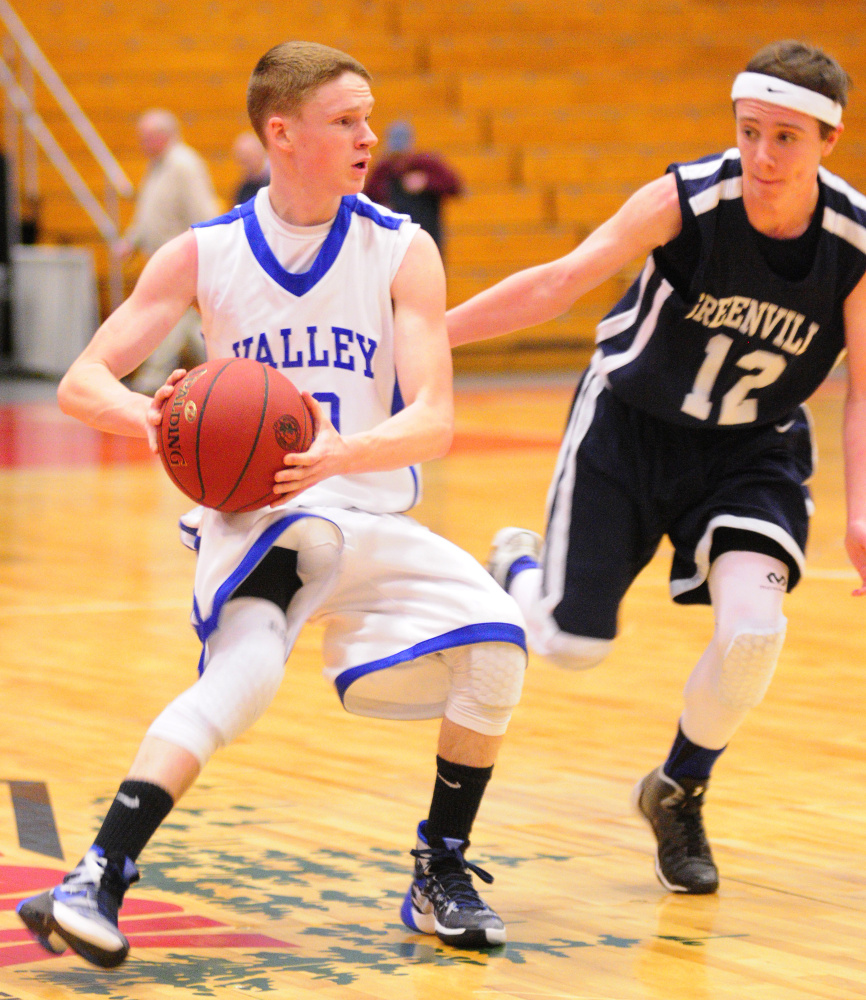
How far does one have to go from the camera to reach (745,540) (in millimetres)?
3191

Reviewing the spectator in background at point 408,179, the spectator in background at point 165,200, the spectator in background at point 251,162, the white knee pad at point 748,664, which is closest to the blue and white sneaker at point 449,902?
the white knee pad at point 748,664

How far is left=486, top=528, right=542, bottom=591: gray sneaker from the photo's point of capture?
3.79 metres

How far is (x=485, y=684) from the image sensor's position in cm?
283

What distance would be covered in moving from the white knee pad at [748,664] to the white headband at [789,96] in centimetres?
90

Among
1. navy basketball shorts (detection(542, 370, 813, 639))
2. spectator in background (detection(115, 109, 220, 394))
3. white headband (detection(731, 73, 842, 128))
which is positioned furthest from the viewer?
spectator in background (detection(115, 109, 220, 394))

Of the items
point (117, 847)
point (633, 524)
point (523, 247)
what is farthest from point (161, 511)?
point (523, 247)

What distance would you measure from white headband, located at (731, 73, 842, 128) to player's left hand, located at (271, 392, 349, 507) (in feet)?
3.17

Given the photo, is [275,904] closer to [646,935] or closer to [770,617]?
[646,935]

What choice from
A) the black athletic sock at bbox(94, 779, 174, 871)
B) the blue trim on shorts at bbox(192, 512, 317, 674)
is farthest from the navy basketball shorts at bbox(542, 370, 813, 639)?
the black athletic sock at bbox(94, 779, 174, 871)

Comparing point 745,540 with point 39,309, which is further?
point 39,309

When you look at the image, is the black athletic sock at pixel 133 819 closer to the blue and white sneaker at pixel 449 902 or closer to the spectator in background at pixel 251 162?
the blue and white sneaker at pixel 449 902

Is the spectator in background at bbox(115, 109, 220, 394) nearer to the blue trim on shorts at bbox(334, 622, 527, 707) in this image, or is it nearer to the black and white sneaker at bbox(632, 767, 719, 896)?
the black and white sneaker at bbox(632, 767, 719, 896)

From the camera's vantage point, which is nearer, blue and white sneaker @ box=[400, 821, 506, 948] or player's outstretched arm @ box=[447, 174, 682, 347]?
blue and white sneaker @ box=[400, 821, 506, 948]

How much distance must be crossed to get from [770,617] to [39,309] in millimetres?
11263
